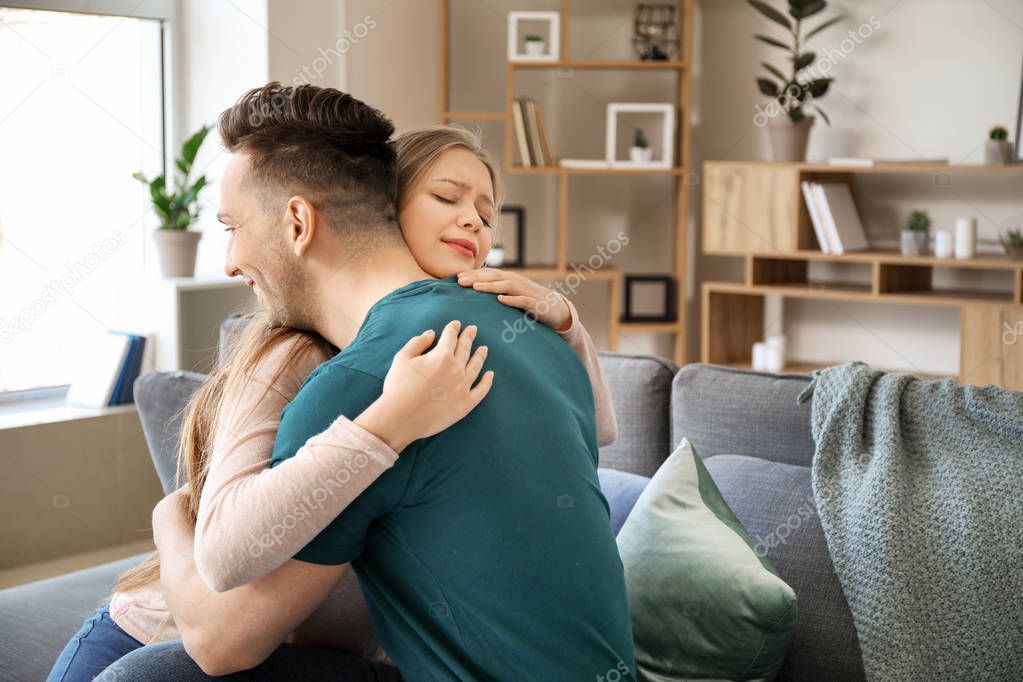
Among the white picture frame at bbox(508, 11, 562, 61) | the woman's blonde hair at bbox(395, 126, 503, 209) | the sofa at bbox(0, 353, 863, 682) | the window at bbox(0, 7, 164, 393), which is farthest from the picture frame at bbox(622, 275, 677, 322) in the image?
the woman's blonde hair at bbox(395, 126, 503, 209)

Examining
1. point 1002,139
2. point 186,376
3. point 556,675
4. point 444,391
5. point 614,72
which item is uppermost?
point 614,72

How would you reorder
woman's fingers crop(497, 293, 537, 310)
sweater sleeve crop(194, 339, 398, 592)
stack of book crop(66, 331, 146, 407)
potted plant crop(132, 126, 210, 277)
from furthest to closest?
potted plant crop(132, 126, 210, 277) < stack of book crop(66, 331, 146, 407) < woman's fingers crop(497, 293, 537, 310) < sweater sleeve crop(194, 339, 398, 592)

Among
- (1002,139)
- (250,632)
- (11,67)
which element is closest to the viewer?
(250,632)

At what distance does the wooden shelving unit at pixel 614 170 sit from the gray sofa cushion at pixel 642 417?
2276 mm

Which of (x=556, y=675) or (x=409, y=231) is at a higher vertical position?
(x=409, y=231)

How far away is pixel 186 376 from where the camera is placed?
2078mm

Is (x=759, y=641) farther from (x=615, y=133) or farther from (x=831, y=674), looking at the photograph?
(x=615, y=133)

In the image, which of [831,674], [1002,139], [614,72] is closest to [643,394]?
[831,674]

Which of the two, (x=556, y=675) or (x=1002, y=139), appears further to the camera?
(x=1002, y=139)

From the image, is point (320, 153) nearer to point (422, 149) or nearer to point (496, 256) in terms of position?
point (422, 149)

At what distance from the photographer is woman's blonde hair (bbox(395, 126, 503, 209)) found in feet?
4.40

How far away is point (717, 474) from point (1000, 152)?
254 centimetres

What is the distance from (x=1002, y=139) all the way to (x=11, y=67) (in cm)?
315

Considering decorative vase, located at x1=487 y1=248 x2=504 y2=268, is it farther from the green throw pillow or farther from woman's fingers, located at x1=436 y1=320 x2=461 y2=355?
woman's fingers, located at x1=436 y1=320 x2=461 y2=355
